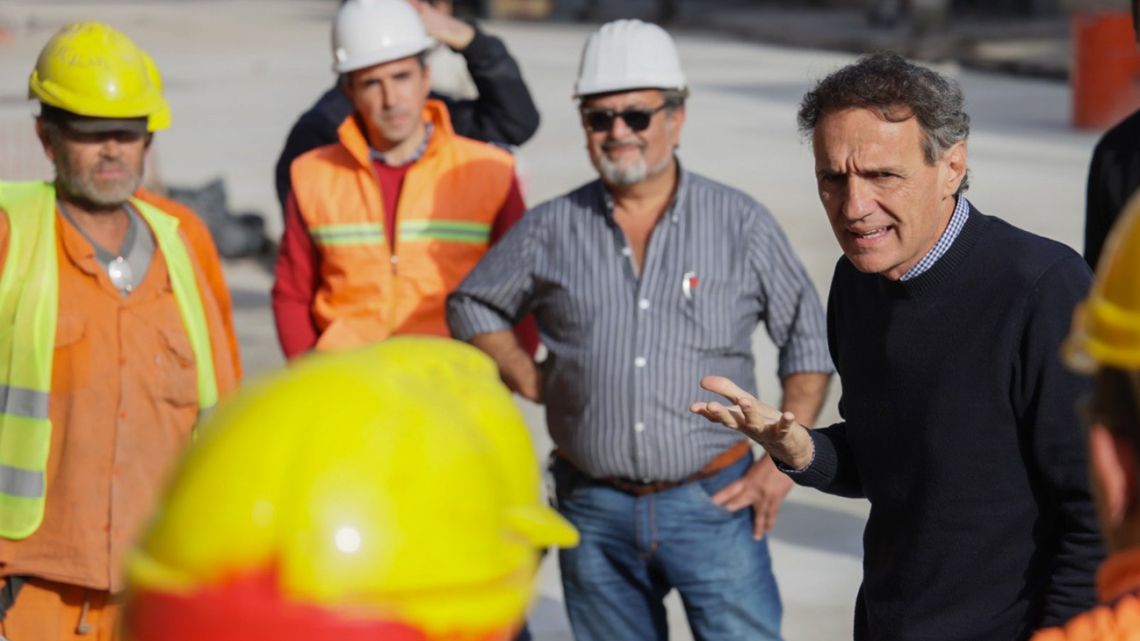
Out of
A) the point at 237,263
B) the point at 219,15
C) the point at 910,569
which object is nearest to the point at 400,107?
the point at 910,569

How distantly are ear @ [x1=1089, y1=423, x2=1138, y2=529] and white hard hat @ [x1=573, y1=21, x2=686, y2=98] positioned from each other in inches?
139

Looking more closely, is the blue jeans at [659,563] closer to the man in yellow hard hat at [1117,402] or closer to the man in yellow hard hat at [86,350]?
the man in yellow hard hat at [86,350]

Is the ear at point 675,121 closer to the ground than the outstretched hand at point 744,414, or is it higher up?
higher up

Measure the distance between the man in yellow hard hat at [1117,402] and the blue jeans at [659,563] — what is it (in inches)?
123

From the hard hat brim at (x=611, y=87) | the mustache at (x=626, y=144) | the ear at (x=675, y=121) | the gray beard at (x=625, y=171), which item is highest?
the hard hat brim at (x=611, y=87)

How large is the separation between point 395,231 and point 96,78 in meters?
1.13

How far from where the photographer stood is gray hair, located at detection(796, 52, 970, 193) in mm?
3346

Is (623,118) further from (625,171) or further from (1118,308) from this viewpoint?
(1118,308)

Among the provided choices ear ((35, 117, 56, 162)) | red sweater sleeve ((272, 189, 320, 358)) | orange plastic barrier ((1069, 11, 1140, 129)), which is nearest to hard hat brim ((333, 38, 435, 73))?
red sweater sleeve ((272, 189, 320, 358))

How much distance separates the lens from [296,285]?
5.30 metres

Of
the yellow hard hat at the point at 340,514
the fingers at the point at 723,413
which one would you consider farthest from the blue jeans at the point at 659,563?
the yellow hard hat at the point at 340,514

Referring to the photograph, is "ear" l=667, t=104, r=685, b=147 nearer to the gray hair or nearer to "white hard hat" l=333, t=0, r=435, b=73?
"white hard hat" l=333, t=0, r=435, b=73

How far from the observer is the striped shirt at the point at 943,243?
331 centimetres

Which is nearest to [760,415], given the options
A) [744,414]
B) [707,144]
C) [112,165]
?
[744,414]
